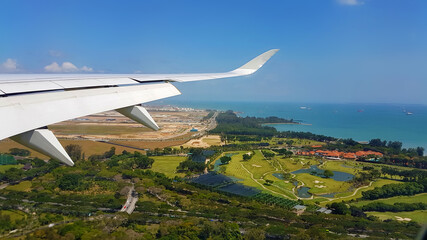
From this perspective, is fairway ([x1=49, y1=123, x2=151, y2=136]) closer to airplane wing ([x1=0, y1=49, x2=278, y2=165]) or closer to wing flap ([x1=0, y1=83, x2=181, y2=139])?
airplane wing ([x1=0, y1=49, x2=278, y2=165])

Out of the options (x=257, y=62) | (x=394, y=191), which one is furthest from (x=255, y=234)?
(x=394, y=191)

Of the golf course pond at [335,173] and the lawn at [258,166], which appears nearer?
the golf course pond at [335,173]

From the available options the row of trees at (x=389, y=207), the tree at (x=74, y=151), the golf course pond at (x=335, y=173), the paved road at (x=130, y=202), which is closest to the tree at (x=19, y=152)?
the tree at (x=74, y=151)

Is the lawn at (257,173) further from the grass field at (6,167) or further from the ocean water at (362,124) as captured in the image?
the ocean water at (362,124)

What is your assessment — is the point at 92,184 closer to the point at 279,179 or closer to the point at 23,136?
the point at 279,179

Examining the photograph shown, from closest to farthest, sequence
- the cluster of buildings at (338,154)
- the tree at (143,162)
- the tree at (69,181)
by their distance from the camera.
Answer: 1. the tree at (69,181)
2. the tree at (143,162)
3. the cluster of buildings at (338,154)

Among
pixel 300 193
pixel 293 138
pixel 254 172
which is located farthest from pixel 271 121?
pixel 300 193

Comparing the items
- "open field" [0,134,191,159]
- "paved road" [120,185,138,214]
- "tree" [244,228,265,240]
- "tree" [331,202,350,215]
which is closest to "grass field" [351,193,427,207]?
"tree" [331,202,350,215]
